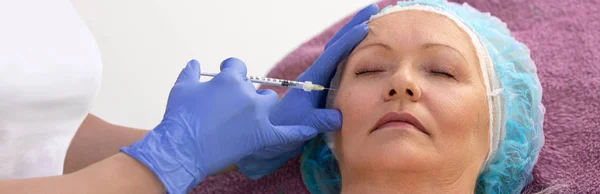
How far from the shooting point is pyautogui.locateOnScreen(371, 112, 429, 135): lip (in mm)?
1154

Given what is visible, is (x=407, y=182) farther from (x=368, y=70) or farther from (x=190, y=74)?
(x=190, y=74)

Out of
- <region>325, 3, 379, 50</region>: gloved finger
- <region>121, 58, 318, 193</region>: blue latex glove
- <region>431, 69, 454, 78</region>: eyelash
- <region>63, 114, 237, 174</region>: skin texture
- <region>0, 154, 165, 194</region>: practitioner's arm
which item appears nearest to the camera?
<region>0, 154, 165, 194</region>: practitioner's arm

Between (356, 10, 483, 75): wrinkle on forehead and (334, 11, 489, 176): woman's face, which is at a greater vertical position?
(356, 10, 483, 75): wrinkle on forehead

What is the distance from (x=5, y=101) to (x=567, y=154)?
1.21 metres

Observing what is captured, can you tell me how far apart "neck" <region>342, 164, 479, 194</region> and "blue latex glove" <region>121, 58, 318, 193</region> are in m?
0.19

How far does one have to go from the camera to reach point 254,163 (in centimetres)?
141

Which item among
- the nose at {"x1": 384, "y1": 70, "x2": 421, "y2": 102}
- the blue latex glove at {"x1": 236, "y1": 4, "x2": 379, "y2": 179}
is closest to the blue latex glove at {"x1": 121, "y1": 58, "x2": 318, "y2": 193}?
the blue latex glove at {"x1": 236, "y1": 4, "x2": 379, "y2": 179}

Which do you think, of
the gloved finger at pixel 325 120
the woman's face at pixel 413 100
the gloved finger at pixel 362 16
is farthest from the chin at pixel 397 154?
the gloved finger at pixel 362 16

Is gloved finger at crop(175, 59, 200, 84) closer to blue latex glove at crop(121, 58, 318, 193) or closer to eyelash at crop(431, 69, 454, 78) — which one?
blue latex glove at crop(121, 58, 318, 193)

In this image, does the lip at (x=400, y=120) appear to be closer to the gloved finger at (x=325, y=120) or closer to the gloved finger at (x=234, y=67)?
the gloved finger at (x=325, y=120)

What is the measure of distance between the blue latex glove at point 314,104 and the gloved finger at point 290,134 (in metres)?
0.02

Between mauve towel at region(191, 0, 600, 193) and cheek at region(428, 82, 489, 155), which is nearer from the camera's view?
cheek at region(428, 82, 489, 155)

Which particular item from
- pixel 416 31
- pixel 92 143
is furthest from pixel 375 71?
pixel 92 143

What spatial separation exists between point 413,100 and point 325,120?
0.19 meters
